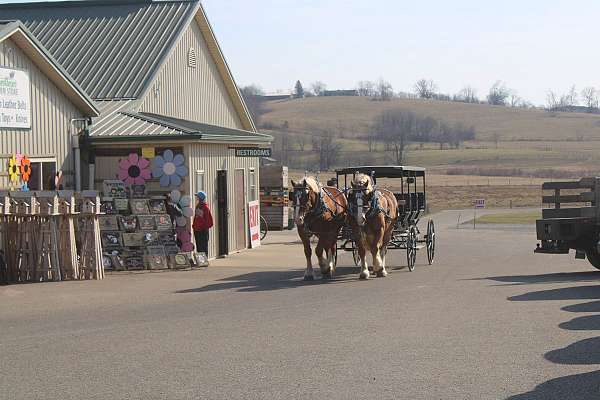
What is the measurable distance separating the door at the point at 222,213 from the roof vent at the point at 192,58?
16.1ft

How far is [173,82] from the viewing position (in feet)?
94.6

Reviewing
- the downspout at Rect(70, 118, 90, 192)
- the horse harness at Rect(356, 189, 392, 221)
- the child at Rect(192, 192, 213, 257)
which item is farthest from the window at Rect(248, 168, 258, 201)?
the horse harness at Rect(356, 189, 392, 221)

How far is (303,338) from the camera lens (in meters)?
12.0

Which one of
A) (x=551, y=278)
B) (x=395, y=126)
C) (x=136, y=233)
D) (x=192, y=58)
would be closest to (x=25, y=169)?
(x=136, y=233)

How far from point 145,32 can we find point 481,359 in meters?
21.3

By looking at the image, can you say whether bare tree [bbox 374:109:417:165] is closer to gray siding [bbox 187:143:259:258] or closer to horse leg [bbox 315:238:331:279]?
gray siding [bbox 187:143:259:258]

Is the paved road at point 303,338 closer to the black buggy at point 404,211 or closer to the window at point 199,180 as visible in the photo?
the black buggy at point 404,211

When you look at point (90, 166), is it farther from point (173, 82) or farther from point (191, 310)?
point (191, 310)

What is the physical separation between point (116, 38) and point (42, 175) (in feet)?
28.6

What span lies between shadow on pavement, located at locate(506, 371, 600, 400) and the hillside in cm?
8451

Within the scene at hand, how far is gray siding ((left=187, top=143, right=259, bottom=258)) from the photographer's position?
24.1m

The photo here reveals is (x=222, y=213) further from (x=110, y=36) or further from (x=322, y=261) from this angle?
(x=110, y=36)

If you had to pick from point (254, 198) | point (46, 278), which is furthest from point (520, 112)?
point (46, 278)

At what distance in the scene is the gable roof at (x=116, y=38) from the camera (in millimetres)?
27753
